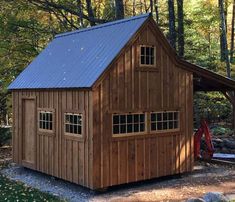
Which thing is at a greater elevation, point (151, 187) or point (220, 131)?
point (220, 131)

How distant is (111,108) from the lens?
10.7 meters

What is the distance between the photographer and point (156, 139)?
11.8 metres

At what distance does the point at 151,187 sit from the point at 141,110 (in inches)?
82.6

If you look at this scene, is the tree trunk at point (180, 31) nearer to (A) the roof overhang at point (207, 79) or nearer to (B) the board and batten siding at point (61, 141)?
(A) the roof overhang at point (207, 79)

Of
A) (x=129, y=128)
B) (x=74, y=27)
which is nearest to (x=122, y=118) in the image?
(x=129, y=128)

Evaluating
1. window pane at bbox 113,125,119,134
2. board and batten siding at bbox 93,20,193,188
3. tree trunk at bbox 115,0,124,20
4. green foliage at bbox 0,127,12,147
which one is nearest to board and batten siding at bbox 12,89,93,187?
board and batten siding at bbox 93,20,193,188

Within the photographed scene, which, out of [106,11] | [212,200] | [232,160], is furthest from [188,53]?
[212,200]

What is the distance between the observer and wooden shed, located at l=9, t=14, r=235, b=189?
10562 mm

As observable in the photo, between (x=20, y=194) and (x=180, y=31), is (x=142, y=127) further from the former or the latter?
(x=180, y=31)

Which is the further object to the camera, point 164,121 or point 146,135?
point 164,121

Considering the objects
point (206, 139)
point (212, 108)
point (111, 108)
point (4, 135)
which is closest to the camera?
point (111, 108)

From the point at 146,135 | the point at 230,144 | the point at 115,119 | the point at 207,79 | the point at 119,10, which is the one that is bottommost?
the point at 230,144

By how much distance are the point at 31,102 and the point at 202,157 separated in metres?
6.53

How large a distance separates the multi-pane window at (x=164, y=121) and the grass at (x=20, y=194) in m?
3.50
